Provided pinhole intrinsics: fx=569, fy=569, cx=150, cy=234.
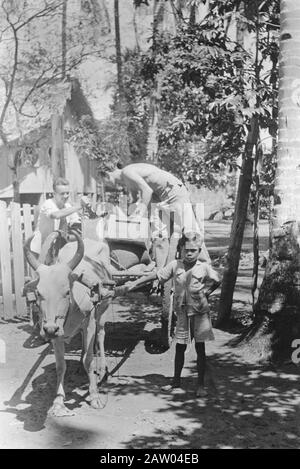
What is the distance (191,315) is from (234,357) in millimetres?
1487

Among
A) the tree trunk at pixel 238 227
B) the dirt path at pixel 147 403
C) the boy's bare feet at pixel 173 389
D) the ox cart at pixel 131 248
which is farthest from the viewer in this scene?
the tree trunk at pixel 238 227

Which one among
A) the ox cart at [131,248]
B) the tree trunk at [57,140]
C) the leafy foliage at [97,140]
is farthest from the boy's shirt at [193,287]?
the leafy foliage at [97,140]

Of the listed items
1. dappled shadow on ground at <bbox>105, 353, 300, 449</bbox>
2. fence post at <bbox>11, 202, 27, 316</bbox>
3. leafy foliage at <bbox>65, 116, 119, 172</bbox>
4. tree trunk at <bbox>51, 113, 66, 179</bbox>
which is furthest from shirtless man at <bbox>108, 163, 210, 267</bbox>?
leafy foliage at <bbox>65, 116, 119, 172</bbox>

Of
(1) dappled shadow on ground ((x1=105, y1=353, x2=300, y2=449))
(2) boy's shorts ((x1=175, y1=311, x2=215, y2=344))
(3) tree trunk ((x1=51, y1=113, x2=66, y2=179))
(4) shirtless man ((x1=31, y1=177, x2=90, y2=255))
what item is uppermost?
(3) tree trunk ((x1=51, y1=113, x2=66, y2=179))

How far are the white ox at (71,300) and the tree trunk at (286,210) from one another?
6.60 ft

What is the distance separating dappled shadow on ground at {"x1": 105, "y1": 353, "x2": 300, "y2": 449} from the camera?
4.52 meters

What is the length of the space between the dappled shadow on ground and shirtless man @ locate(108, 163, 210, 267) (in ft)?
4.73

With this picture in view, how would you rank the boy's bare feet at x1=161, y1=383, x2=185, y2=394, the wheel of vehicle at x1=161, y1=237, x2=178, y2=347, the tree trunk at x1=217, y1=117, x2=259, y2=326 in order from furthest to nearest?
the tree trunk at x1=217, y1=117, x2=259, y2=326
the wheel of vehicle at x1=161, y1=237, x2=178, y2=347
the boy's bare feet at x1=161, y1=383, x2=185, y2=394

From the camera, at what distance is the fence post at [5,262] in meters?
9.07

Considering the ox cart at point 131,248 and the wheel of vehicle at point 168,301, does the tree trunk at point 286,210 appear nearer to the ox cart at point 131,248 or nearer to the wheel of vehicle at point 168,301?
the wheel of vehicle at point 168,301

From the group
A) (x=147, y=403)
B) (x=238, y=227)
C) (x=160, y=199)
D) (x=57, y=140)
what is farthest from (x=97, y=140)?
(x=147, y=403)

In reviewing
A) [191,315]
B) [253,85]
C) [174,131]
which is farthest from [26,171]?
[191,315]

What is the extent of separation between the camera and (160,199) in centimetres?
726

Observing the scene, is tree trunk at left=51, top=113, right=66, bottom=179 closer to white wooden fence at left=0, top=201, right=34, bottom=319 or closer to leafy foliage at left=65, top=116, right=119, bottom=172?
leafy foliage at left=65, top=116, right=119, bottom=172
